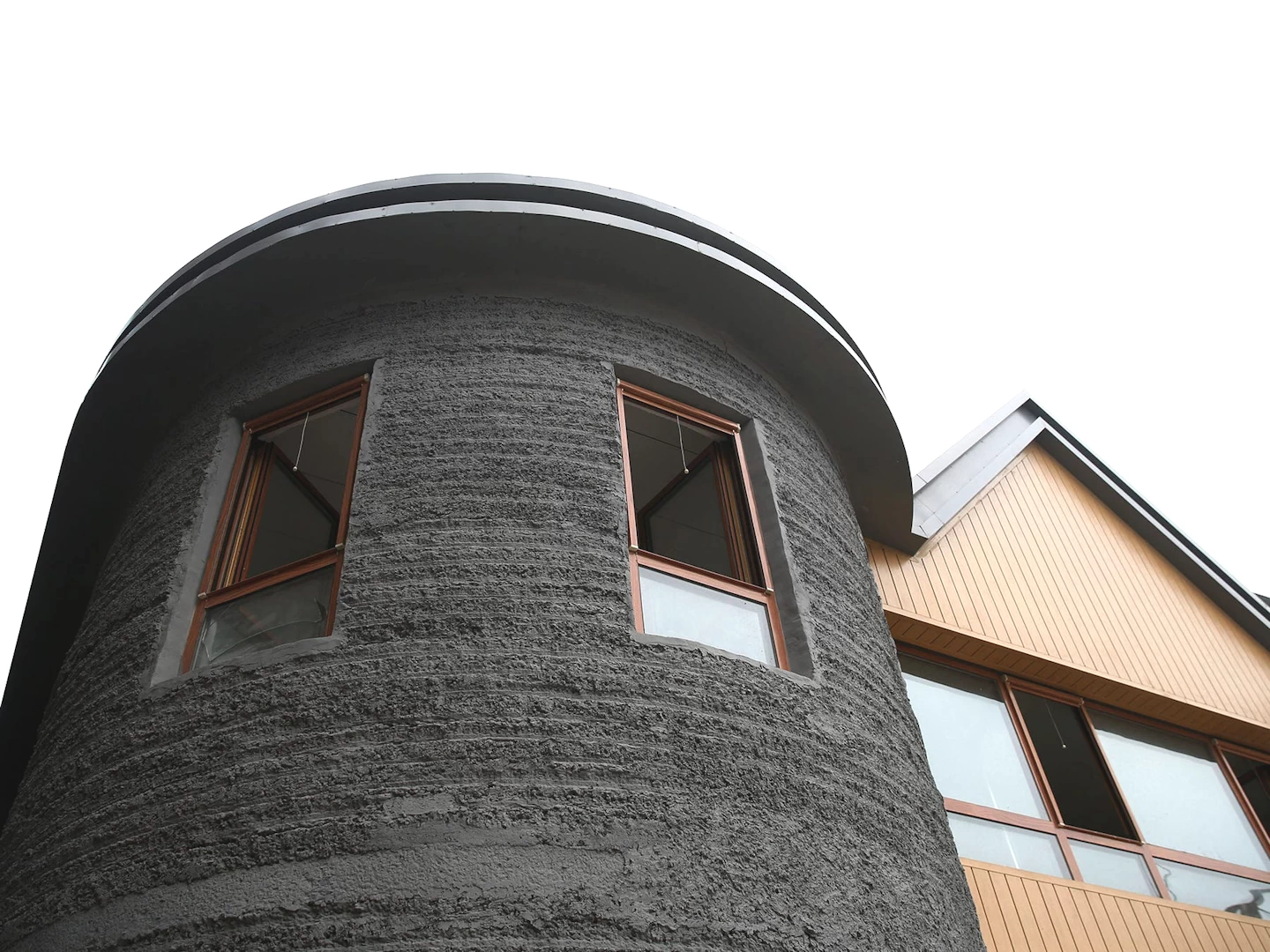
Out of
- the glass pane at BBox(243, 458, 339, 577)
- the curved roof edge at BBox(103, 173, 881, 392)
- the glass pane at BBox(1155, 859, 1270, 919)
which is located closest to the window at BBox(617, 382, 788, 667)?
the curved roof edge at BBox(103, 173, 881, 392)

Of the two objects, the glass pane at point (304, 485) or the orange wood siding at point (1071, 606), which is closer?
the glass pane at point (304, 485)

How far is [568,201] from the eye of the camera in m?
5.82

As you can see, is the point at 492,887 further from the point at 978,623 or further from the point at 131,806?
the point at 978,623

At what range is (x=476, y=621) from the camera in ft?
13.8

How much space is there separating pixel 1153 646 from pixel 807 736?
6.60m

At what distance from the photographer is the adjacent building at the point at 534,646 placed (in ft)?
12.0

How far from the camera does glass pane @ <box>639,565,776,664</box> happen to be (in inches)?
184

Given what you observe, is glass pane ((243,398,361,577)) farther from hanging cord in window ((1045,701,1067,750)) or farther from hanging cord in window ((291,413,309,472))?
hanging cord in window ((1045,701,1067,750))

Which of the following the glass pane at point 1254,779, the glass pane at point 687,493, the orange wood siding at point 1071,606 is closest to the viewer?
the glass pane at point 687,493

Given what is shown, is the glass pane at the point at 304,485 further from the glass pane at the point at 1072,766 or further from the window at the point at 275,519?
the glass pane at the point at 1072,766

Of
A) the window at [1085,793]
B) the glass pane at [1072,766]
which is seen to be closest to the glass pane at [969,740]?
the window at [1085,793]

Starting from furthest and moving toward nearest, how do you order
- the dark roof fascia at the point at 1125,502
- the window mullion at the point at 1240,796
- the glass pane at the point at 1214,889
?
the dark roof fascia at the point at 1125,502 < the window mullion at the point at 1240,796 < the glass pane at the point at 1214,889

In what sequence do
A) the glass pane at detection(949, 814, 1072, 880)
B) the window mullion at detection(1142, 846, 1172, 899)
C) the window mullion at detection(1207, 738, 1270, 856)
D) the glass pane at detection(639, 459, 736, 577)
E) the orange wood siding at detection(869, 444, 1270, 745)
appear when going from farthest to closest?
the window mullion at detection(1207, 738, 1270, 856) → the orange wood siding at detection(869, 444, 1270, 745) → the window mullion at detection(1142, 846, 1172, 899) → the glass pane at detection(639, 459, 736, 577) → the glass pane at detection(949, 814, 1072, 880)

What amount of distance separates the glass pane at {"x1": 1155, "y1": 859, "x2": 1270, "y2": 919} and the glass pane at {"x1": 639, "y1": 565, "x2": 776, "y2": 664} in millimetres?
5112
